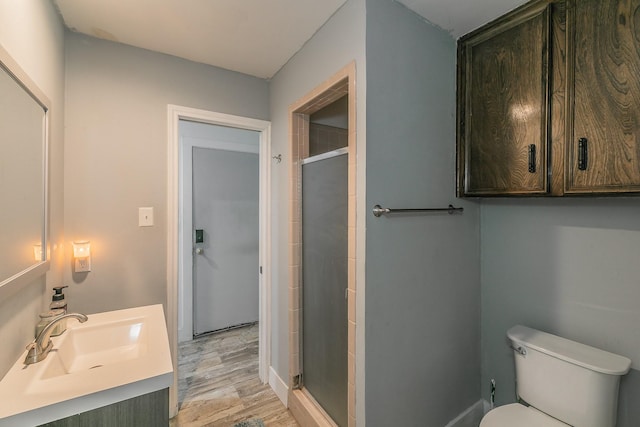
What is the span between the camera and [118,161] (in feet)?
5.61

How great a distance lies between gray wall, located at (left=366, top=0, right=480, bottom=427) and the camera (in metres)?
1.31

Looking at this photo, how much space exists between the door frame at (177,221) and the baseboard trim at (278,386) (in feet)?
0.20

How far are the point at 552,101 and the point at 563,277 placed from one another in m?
0.90

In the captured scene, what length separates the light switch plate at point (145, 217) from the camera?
1770mm

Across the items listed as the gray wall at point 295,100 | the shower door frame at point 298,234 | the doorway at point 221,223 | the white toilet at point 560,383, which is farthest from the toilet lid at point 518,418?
the doorway at point 221,223

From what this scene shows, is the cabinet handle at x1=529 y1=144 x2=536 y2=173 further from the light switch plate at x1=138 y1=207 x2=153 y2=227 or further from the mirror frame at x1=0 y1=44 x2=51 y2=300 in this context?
the light switch plate at x1=138 y1=207 x2=153 y2=227

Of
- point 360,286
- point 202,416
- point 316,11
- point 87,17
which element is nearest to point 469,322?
point 360,286

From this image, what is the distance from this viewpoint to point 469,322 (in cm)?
174

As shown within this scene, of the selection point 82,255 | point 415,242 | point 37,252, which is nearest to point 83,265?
point 82,255

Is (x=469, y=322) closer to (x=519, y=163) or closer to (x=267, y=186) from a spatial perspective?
(x=519, y=163)

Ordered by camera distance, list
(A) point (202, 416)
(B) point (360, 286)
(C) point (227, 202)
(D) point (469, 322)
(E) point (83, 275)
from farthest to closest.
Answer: (C) point (227, 202)
(A) point (202, 416)
(D) point (469, 322)
(E) point (83, 275)
(B) point (360, 286)

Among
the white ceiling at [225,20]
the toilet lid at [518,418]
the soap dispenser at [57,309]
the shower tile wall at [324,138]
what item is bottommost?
the toilet lid at [518,418]

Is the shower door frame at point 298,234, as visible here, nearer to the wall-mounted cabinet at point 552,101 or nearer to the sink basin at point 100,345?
the wall-mounted cabinet at point 552,101

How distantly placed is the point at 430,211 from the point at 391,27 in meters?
0.95
